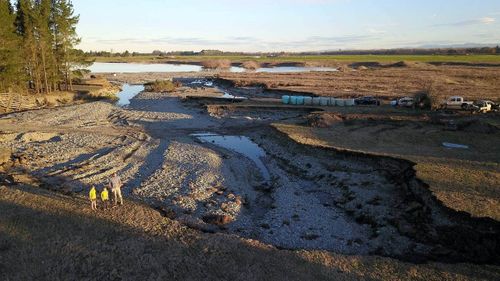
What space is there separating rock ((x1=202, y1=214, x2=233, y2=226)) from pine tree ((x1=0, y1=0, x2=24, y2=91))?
1669 inches

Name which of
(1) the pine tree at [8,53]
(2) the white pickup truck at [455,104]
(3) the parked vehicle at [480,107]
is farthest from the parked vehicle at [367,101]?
(1) the pine tree at [8,53]

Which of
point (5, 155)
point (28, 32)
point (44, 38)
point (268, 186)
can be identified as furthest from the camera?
point (44, 38)

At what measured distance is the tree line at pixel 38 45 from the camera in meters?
51.3

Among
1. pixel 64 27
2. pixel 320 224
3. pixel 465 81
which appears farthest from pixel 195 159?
pixel 465 81

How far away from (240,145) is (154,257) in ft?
74.0

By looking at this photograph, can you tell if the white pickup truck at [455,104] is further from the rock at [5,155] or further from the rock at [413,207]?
the rock at [5,155]

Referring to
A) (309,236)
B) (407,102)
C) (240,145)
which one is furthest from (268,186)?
(407,102)

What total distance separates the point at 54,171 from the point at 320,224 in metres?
18.5

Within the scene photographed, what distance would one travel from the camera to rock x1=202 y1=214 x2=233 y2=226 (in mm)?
20062

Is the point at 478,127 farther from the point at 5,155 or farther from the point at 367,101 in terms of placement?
the point at 5,155

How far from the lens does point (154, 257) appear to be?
51.2 ft

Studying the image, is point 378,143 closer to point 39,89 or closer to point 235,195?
point 235,195

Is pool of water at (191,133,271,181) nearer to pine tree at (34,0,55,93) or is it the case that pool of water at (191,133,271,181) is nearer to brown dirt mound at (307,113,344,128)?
brown dirt mound at (307,113,344,128)

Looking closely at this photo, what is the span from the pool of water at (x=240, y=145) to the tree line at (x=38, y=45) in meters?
29.0
